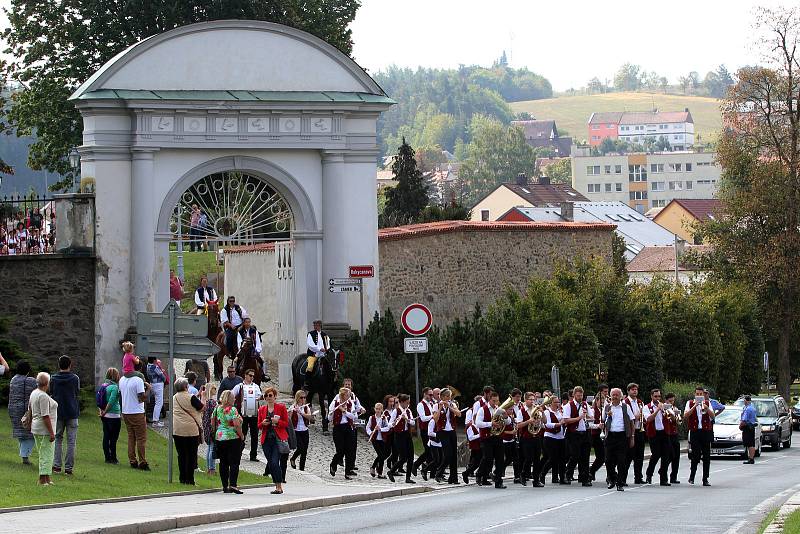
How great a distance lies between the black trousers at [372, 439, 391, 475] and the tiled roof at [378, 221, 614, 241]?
1195 centimetres

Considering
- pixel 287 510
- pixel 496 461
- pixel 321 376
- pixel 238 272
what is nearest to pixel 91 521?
pixel 287 510

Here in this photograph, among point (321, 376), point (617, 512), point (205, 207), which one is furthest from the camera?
point (205, 207)

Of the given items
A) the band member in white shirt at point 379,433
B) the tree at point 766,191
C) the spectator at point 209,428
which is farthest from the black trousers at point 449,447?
the tree at point 766,191

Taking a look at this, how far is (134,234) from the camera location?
32.3 m

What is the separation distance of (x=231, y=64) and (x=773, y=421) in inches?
758

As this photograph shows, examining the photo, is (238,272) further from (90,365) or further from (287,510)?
(287,510)

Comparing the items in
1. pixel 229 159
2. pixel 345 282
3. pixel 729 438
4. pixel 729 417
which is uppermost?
pixel 229 159

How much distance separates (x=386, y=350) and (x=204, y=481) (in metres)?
8.66

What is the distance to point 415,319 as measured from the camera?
29.0 metres

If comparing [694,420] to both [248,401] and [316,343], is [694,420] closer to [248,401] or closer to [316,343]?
[316,343]

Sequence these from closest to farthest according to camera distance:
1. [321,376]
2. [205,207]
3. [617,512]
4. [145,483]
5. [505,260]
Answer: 1. [617,512]
2. [145,483]
3. [321,376]
4. [205,207]
5. [505,260]

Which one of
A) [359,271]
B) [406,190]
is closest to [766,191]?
[406,190]

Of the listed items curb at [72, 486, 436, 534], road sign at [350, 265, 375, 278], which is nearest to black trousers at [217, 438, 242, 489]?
curb at [72, 486, 436, 534]

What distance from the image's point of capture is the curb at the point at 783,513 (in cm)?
1686
